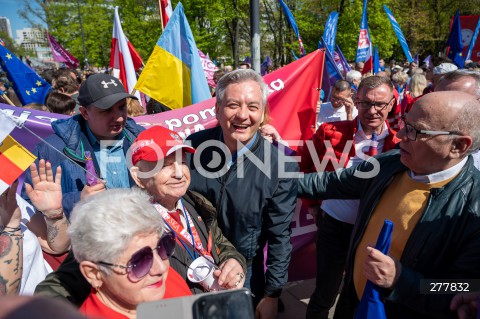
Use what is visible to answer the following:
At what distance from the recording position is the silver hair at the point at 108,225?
148 centimetres

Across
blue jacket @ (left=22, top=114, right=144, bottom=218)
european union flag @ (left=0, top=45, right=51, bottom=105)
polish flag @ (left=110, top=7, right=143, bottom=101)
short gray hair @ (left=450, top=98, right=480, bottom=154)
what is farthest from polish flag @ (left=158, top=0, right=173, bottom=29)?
short gray hair @ (left=450, top=98, right=480, bottom=154)

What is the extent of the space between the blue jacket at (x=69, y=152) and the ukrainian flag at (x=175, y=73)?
1519mm

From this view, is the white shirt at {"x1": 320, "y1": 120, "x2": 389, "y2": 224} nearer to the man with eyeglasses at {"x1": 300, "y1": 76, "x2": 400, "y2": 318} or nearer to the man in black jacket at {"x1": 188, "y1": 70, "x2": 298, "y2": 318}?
the man with eyeglasses at {"x1": 300, "y1": 76, "x2": 400, "y2": 318}

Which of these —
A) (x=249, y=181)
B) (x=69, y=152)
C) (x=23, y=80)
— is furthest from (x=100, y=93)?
(x=23, y=80)

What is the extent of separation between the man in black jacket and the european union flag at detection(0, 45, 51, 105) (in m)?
4.47

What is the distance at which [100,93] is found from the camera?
2.74 m

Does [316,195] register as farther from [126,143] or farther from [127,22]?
[127,22]

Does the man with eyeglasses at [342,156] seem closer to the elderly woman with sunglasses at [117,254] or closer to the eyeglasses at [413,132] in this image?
the eyeglasses at [413,132]

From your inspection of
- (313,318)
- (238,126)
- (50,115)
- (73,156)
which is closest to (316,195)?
(238,126)

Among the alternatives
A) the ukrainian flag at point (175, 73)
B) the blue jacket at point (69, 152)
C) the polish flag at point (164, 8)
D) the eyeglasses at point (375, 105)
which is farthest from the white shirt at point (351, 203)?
the polish flag at point (164, 8)

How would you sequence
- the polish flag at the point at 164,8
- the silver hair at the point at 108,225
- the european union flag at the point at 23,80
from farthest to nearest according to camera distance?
1. the polish flag at the point at 164,8
2. the european union flag at the point at 23,80
3. the silver hair at the point at 108,225

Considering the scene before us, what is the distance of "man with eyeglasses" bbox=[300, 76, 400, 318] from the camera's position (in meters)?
2.88

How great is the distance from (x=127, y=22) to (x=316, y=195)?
826 inches

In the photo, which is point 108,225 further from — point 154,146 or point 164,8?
point 164,8
